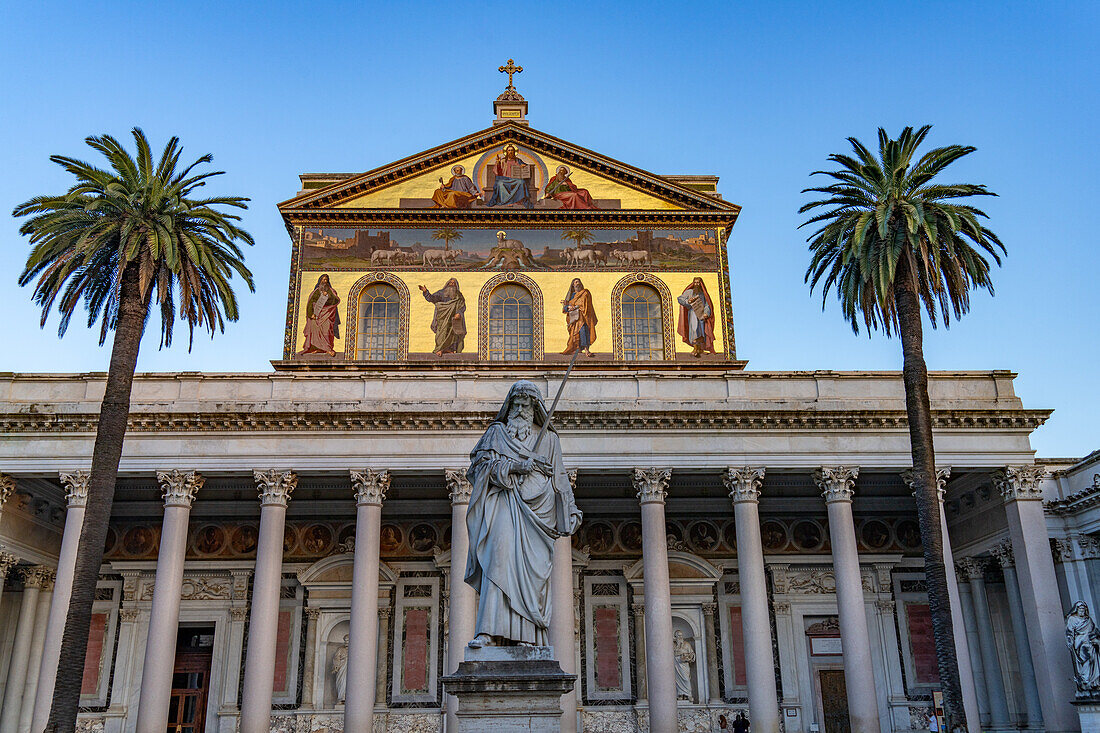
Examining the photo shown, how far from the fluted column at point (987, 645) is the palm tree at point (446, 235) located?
19.0m

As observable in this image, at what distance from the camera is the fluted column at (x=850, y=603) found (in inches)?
902

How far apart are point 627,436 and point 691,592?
22.5 ft

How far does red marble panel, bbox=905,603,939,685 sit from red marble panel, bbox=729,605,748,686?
5.27 meters

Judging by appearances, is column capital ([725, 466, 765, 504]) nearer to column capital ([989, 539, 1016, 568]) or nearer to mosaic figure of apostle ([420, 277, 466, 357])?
column capital ([989, 539, 1016, 568])

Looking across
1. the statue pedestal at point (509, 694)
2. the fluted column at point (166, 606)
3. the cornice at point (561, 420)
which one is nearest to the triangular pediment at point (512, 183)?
the cornice at point (561, 420)

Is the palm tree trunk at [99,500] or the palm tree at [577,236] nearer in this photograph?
the palm tree trunk at [99,500]

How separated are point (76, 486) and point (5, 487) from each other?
1980 millimetres

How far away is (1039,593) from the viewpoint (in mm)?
23969

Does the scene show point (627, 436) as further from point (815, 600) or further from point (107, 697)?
point (107, 697)

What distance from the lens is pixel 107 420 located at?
2117cm

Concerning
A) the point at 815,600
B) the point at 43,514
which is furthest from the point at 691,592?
the point at 43,514

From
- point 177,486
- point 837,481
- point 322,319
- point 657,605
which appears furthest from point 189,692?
point 837,481

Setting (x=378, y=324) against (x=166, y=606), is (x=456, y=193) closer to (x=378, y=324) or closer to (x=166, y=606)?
(x=378, y=324)

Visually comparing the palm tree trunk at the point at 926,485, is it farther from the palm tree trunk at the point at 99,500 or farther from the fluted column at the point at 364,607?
the palm tree trunk at the point at 99,500
